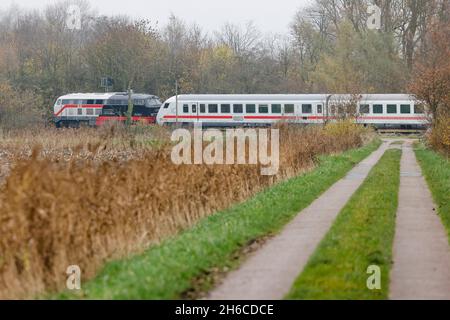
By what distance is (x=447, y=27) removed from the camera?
40.7m

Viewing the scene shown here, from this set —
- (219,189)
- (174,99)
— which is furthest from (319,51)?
(219,189)

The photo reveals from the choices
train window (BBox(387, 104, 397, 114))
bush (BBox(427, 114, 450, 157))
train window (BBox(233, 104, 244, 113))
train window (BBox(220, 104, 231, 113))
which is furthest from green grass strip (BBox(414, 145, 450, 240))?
train window (BBox(220, 104, 231, 113))

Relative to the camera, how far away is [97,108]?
217 ft

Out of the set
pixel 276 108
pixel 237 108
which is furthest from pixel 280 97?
pixel 237 108

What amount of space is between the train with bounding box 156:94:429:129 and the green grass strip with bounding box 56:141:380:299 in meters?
36.8

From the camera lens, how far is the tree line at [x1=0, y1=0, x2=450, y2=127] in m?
63.8

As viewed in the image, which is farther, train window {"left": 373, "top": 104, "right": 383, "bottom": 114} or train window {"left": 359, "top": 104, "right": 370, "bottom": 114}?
train window {"left": 373, "top": 104, "right": 383, "bottom": 114}

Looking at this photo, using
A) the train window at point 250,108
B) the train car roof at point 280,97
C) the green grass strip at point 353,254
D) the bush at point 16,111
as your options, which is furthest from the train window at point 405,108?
the green grass strip at point 353,254

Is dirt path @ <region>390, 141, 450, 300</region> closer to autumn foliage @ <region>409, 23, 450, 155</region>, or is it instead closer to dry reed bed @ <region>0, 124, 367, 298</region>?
dry reed bed @ <region>0, 124, 367, 298</region>

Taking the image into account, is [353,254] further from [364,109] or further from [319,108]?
[319,108]

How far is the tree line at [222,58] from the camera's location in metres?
63.8

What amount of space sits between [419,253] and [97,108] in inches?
2185
